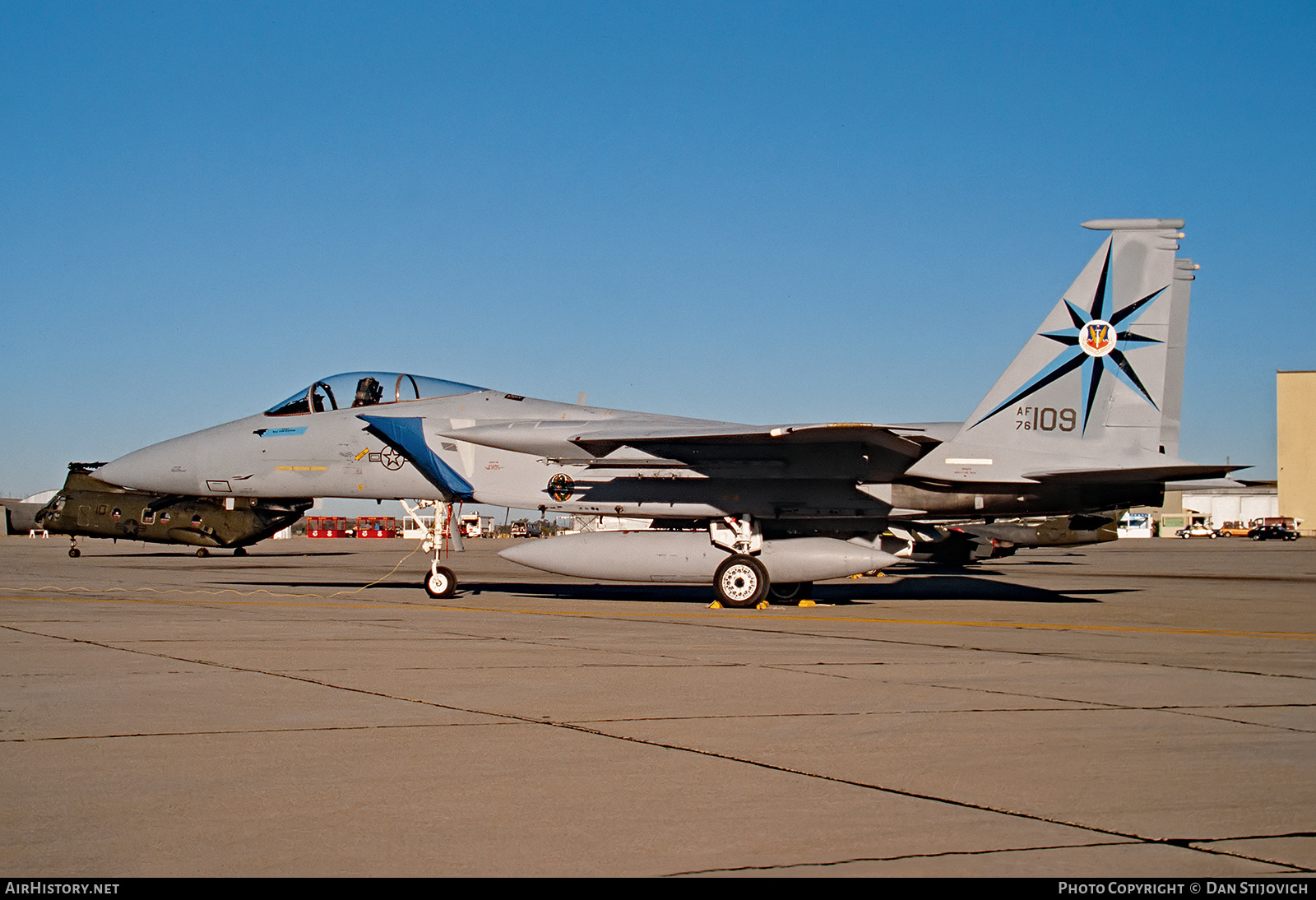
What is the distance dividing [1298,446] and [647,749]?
309 ft

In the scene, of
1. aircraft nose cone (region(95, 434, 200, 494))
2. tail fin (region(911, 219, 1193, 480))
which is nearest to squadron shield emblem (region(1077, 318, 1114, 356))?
tail fin (region(911, 219, 1193, 480))

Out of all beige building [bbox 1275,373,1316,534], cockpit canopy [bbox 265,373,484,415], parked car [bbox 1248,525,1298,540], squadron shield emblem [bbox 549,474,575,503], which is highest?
beige building [bbox 1275,373,1316,534]

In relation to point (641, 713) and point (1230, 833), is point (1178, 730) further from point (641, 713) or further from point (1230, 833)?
point (641, 713)

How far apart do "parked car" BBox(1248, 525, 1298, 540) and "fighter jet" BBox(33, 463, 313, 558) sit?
6814cm

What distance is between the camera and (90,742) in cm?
517

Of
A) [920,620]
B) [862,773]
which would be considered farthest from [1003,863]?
[920,620]

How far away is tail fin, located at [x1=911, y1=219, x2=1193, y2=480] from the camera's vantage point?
14.6 metres

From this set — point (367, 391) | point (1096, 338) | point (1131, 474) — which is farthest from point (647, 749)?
point (367, 391)

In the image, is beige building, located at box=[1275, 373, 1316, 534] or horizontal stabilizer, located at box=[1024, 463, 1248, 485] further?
beige building, located at box=[1275, 373, 1316, 534]

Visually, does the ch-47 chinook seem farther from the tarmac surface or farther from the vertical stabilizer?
the tarmac surface

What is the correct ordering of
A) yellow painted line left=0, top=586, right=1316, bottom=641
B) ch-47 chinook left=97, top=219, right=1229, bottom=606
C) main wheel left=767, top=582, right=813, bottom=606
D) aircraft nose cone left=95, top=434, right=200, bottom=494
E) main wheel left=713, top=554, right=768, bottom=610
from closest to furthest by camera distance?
yellow painted line left=0, top=586, right=1316, bottom=641 → ch-47 chinook left=97, top=219, right=1229, bottom=606 → main wheel left=713, top=554, right=768, bottom=610 → main wheel left=767, top=582, right=813, bottom=606 → aircraft nose cone left=95, top=434, right=200, bottom=494

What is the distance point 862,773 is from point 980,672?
3663 millimetres

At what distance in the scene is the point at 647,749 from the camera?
5.15 m

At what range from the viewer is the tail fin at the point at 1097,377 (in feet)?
48.0
